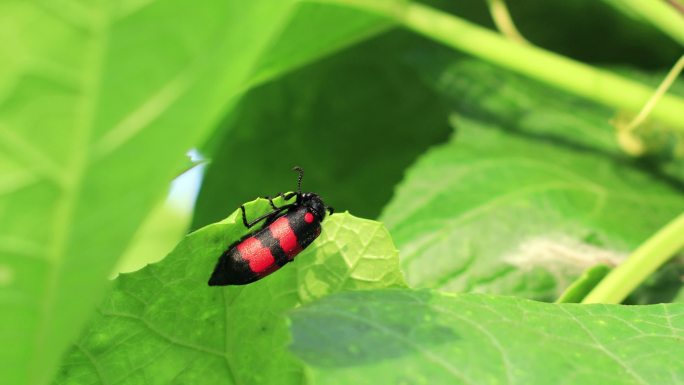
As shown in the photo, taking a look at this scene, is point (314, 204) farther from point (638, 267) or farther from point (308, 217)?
point (638, 267)

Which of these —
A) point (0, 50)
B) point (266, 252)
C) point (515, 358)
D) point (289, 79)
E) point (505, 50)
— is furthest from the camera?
point (289, 79)

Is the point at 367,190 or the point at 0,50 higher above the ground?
the point at 0,50

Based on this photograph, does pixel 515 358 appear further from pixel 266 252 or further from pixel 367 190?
pixel 367 190

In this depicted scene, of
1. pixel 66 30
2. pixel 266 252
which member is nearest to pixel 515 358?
pixel 266 252

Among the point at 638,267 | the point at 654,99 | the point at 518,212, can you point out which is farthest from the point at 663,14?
the point at 638,267

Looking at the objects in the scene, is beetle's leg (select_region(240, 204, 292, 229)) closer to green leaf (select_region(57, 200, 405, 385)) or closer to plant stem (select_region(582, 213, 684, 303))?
green leaf (select_region(57, 200, 405, 385))

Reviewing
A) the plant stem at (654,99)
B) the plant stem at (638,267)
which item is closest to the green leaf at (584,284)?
the plant stem at (638,267)
